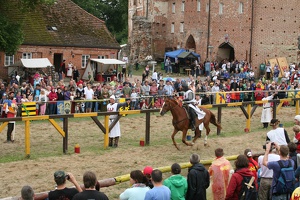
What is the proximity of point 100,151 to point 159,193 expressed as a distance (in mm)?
9114

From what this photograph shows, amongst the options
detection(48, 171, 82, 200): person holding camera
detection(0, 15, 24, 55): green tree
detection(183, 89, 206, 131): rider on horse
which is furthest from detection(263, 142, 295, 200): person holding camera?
detection(0, 15, 24, 55): green tree

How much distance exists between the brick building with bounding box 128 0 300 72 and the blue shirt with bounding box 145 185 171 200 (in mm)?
41798

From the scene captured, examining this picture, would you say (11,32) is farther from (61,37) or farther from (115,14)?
(115,14)

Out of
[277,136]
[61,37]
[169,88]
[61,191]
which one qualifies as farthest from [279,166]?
[61,37]

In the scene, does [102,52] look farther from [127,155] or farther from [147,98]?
[127,155]

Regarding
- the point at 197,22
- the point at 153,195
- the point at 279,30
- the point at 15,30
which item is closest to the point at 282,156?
the point at 153,195

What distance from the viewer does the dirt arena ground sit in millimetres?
14180

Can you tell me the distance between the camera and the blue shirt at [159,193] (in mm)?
8672

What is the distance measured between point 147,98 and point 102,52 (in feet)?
51.4

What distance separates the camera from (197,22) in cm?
5659

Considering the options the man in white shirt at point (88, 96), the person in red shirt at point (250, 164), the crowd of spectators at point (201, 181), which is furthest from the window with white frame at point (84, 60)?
the person in red shirt at point (250, 164)

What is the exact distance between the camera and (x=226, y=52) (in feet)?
178

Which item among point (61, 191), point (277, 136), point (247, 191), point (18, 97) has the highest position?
point (18, 97)

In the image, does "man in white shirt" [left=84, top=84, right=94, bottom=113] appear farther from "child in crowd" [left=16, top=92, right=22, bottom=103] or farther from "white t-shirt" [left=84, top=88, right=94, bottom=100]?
"child in crowd" [left=16, top=92, right=22, bottom=103]
